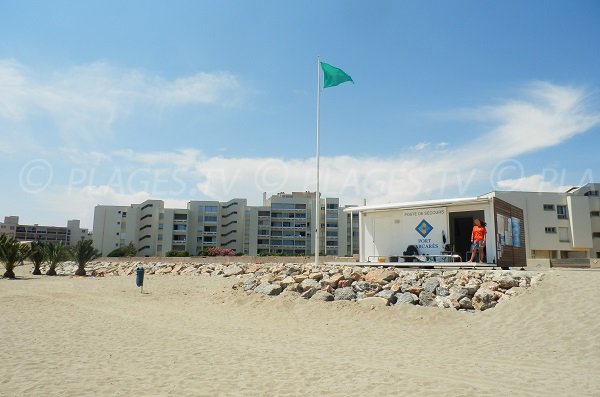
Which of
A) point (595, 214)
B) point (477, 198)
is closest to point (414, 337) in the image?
point (477, 198)

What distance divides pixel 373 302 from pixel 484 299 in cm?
340

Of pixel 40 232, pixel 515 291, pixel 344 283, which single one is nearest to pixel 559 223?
pixel 515 291

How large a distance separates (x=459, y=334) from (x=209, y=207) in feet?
260

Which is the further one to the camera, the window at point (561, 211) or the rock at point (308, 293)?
the window at point (561, 211)

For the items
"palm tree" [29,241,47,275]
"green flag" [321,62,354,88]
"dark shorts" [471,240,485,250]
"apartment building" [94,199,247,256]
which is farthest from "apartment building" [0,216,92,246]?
"dark shorts" [471,240,485,250]

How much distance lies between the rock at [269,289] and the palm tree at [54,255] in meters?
20.9

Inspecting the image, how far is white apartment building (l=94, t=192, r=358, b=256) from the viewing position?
8494 centimetres

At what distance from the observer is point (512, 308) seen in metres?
12.5

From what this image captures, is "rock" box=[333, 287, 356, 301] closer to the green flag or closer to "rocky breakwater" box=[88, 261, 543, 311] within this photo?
"rocky breakwater" box=[88, 261, 543, 311]

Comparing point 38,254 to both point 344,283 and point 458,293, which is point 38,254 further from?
point 458,293

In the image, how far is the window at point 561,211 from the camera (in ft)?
202

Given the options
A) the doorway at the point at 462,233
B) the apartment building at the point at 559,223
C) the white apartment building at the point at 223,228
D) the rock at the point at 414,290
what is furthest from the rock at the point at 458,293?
the white apartment building at the point at 223,228

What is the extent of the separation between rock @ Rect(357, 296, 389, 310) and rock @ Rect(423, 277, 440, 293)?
4.85 feet

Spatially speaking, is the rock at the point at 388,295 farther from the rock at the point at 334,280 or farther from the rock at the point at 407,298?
the rock at the point at 334,280
